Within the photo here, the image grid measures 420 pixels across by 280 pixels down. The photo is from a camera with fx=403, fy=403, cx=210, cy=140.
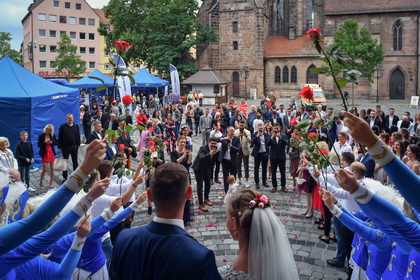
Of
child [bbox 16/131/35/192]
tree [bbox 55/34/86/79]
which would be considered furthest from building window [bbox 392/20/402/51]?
child [bbox 16/131/35/192]

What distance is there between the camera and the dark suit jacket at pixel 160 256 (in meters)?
2.20

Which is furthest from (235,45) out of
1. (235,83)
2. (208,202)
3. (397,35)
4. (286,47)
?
(208,202)

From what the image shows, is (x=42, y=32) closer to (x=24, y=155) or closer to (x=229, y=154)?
(x=24, y=155)

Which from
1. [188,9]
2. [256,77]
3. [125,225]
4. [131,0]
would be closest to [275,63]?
[256,77]

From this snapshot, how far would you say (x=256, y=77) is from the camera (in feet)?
154

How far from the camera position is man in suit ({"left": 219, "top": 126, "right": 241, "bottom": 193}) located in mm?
10820

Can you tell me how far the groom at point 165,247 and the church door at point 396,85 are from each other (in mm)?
47743

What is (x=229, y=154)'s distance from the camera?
35.6 feet

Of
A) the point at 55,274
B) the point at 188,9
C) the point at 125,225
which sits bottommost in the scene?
the point at 125,225

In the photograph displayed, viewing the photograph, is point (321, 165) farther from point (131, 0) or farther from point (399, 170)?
point (131, 0)

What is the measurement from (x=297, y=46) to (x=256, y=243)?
158ft

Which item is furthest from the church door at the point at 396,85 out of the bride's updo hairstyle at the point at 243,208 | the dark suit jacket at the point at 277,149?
the bride's updo hairstyle at the point at 243,208

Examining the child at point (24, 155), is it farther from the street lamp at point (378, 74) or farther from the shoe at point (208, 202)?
the street lamp at point (378, 74)

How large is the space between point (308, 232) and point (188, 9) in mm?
40640
